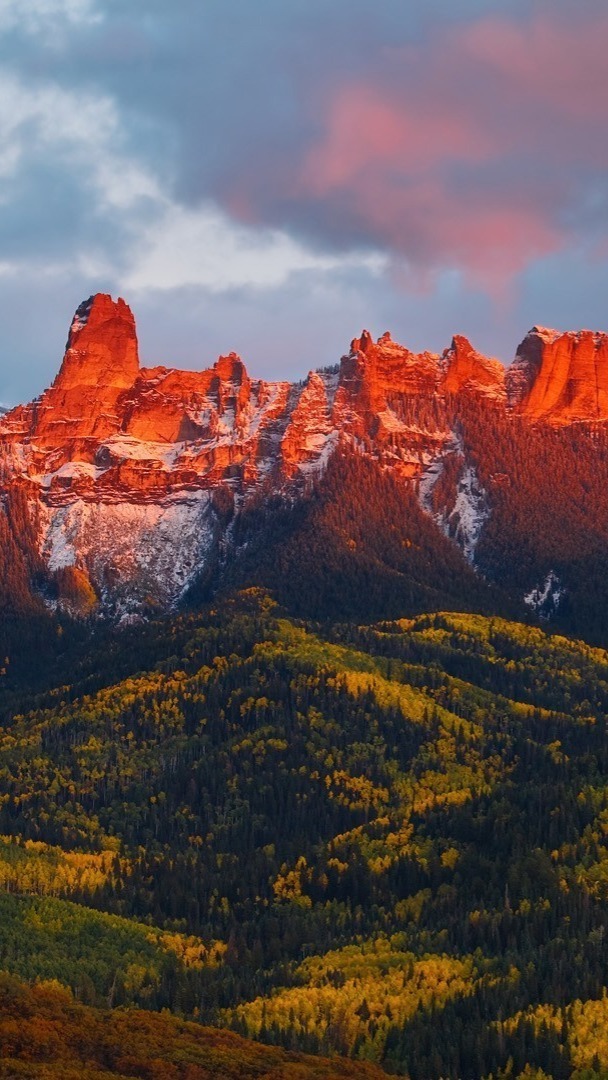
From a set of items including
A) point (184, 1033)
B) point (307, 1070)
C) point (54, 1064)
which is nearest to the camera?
point (54, 1064)

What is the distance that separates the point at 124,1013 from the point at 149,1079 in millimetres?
25337

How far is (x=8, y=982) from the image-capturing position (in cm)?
18612

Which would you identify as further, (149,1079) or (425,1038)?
(425,1038)

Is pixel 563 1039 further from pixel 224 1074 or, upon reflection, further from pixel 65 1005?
pixel 65 1005

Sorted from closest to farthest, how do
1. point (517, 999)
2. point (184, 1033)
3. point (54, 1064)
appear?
point (54, 1064)
point (184, 1033)
point (517, 999)

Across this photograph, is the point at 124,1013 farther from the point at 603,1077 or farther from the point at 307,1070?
the point at 603,1077

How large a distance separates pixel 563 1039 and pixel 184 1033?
3975 cm

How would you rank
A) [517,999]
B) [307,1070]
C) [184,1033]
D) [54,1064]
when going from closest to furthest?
[54,1064] < [307,1070] < [184,1033] < [517,999]

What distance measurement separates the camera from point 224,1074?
166 meters

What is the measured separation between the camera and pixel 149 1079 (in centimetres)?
16250

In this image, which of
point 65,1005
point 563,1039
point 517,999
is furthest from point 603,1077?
point 65,1005

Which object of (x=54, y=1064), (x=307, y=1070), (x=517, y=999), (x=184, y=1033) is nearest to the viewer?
(x=54, y=1064)

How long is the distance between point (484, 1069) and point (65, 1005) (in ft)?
144

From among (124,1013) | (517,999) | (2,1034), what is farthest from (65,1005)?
(517,999)
